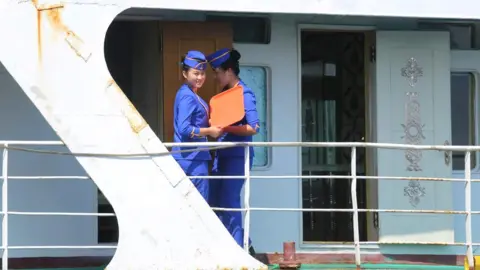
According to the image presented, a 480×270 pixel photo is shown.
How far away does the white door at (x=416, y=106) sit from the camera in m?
7.16

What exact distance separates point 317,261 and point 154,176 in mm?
1865

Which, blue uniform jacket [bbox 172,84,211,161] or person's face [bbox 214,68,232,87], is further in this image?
person's face [bbox 214,68,232,87]

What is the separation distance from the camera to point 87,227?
6.84 m

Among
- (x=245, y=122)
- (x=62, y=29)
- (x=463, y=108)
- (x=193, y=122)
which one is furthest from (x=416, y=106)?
(x=62, y=29)

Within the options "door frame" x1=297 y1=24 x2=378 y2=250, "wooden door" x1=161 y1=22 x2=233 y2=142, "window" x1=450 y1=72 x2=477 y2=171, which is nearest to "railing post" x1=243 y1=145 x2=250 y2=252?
"wooden door" x1=161 y1=22 x2=233 y2=142

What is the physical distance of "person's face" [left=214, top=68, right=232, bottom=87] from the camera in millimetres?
6215

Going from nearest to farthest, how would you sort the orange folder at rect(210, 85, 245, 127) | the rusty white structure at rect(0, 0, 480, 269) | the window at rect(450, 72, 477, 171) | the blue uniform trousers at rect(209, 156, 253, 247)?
the rusty white structure at rect(0, 0, 480, 269) < the orange folder at rect(210, 85, 245, 127) < the blue uniform trousers at rect(209, 156, 253, 247) < the window at rect(450, 72, 477, 171)

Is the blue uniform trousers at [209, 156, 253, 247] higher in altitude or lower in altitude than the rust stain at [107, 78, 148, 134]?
lower

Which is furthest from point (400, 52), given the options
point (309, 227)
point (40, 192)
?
point (40, 192)

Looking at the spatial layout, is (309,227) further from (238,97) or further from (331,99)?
(238,97)

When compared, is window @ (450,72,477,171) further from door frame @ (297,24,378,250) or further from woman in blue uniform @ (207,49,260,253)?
woman in blue uniform @ (207,49,260,253)

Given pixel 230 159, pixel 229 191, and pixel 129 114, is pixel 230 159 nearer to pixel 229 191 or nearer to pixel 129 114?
pixel 229 191

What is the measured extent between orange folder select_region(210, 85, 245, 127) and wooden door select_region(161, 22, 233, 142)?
2.31ft

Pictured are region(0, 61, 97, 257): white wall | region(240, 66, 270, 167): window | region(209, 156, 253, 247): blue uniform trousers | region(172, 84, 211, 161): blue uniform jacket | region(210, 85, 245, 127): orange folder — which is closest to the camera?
region(172, 84, 211, 161): blue uniform jacket
